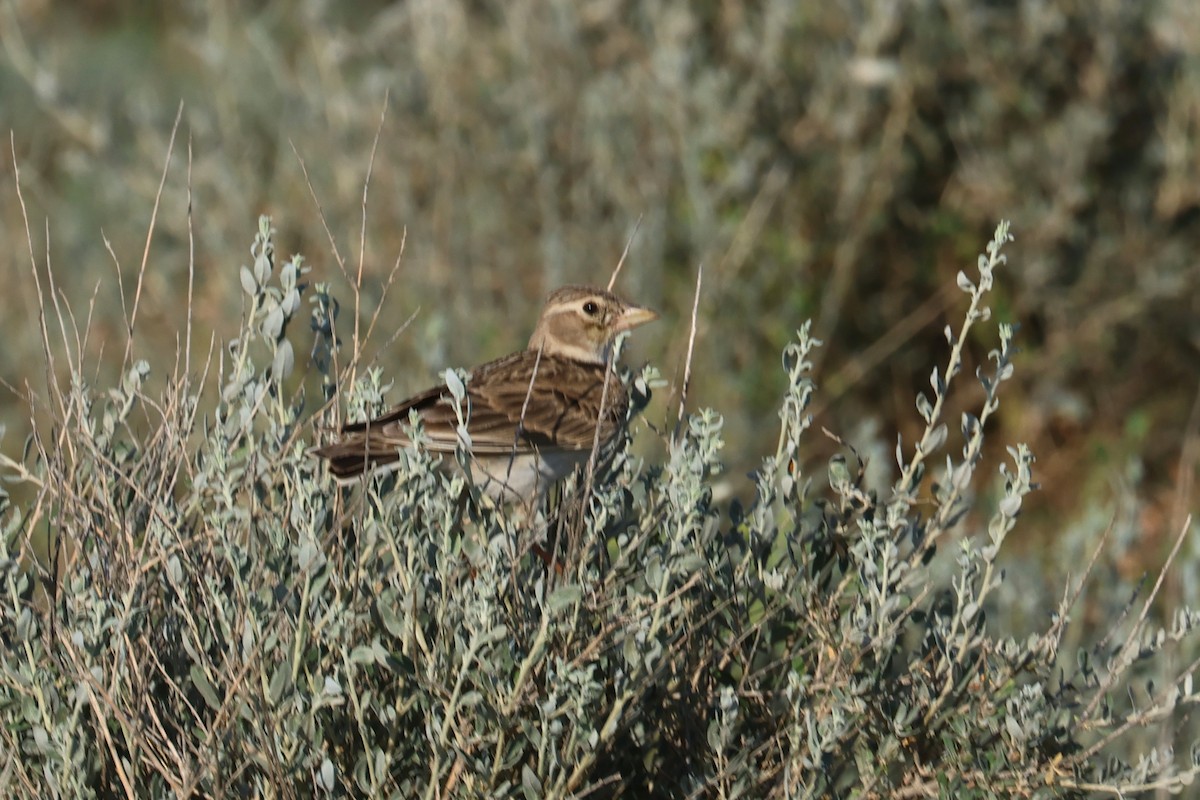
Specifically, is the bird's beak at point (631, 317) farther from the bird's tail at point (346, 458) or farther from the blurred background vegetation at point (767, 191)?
the blurred background vegetation at point (767, 191)

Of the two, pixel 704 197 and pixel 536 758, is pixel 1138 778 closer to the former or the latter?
pixel 536 758

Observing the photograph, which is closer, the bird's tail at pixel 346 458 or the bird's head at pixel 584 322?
the bird's tail at pixel 346 458

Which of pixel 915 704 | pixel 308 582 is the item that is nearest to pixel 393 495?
pixel 308 582

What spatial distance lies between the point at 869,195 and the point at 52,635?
5.47 m

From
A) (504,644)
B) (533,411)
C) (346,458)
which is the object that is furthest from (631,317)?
(504,644)

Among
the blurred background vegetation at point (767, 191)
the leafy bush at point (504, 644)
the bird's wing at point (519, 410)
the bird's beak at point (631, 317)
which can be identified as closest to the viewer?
the leafy bush at point (504, 644)

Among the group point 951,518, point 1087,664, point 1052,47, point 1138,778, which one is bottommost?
point 1138,778

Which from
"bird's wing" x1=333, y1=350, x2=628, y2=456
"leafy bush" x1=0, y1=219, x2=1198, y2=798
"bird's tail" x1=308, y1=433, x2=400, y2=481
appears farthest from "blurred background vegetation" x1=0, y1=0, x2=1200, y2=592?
"leafy bush" x1=0, y1=219, x2=1198, y2=798

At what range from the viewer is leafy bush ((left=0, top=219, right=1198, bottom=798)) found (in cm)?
296

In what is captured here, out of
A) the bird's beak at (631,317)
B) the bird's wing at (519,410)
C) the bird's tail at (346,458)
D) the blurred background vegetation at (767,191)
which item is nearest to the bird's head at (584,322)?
the bird's beak at (631,317)

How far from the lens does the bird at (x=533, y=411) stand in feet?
12.7

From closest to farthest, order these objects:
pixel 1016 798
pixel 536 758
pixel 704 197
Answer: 1. pixel 536 758
2. pixel 1016 798
3. pixel 704 197

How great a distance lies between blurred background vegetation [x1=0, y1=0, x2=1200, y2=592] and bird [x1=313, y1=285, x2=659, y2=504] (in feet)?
6.25

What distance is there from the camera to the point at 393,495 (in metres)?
3.34
